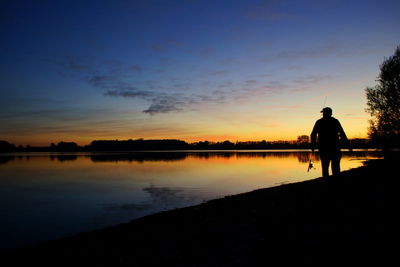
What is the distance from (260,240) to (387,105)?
149 ft

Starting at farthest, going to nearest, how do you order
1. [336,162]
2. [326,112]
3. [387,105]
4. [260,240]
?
[387,105]
[326,112]
[336,162]
[260,240]

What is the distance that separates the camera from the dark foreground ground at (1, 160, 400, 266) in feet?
18.3

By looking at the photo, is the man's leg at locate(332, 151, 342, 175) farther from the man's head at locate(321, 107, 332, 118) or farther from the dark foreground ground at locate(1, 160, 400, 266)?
the man's head at locate(321, 107, 332, 118)

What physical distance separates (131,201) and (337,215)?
58.3 feet

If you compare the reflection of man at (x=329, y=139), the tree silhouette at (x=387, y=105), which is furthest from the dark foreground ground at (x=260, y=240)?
the tree silhouette at (x=387, y=105)

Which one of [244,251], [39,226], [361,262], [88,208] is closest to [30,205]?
Result: [88,208]

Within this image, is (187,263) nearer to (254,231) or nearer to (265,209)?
(254,231)

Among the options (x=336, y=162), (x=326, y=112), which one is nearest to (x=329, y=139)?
(x=336, y=162)

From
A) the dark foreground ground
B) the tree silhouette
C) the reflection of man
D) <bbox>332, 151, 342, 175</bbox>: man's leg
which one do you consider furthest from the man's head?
the tree silhouette

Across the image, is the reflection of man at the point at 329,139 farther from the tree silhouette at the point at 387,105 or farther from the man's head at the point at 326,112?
the tree silhouette at the point at 387,105

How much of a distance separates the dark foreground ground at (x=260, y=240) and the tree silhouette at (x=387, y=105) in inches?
1483

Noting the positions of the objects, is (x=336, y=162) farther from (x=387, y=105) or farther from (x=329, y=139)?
(x=387, y=105)

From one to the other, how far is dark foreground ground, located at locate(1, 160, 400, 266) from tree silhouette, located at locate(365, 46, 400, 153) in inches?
1483

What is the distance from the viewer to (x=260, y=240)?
6664mm
